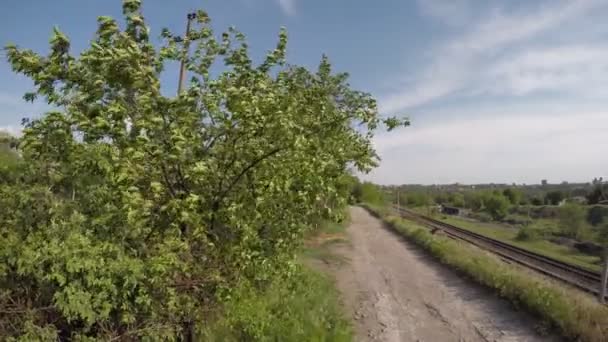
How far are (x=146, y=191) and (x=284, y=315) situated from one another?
4.48 meters

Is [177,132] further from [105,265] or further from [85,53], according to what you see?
[105,265]

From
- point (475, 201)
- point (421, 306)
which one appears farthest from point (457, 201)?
point (421, 306)

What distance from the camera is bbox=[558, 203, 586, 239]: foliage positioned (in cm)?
5366

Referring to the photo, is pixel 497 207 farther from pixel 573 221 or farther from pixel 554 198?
pixel 573 221

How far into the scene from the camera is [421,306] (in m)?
10.7

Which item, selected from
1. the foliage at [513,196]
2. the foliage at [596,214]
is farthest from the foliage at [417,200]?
the foliage at [596,214]

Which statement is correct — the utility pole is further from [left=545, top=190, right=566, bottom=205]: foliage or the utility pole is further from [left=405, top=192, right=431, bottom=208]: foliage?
[left=545, top=190, right=566, bottom=205]: foliage

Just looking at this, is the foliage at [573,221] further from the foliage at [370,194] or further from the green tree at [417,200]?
the green tree at [417,200]

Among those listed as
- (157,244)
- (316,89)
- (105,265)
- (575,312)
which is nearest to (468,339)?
(575,312)

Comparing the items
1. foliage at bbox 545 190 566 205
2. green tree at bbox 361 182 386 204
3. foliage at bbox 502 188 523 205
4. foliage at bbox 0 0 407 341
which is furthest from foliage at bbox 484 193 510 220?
foliage at bbox 0 0 407 341

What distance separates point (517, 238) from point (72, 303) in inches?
2072

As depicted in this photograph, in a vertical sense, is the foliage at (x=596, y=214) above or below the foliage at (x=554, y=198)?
below

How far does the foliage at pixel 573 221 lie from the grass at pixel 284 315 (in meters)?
55.3

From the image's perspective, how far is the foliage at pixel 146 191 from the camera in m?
3.50
